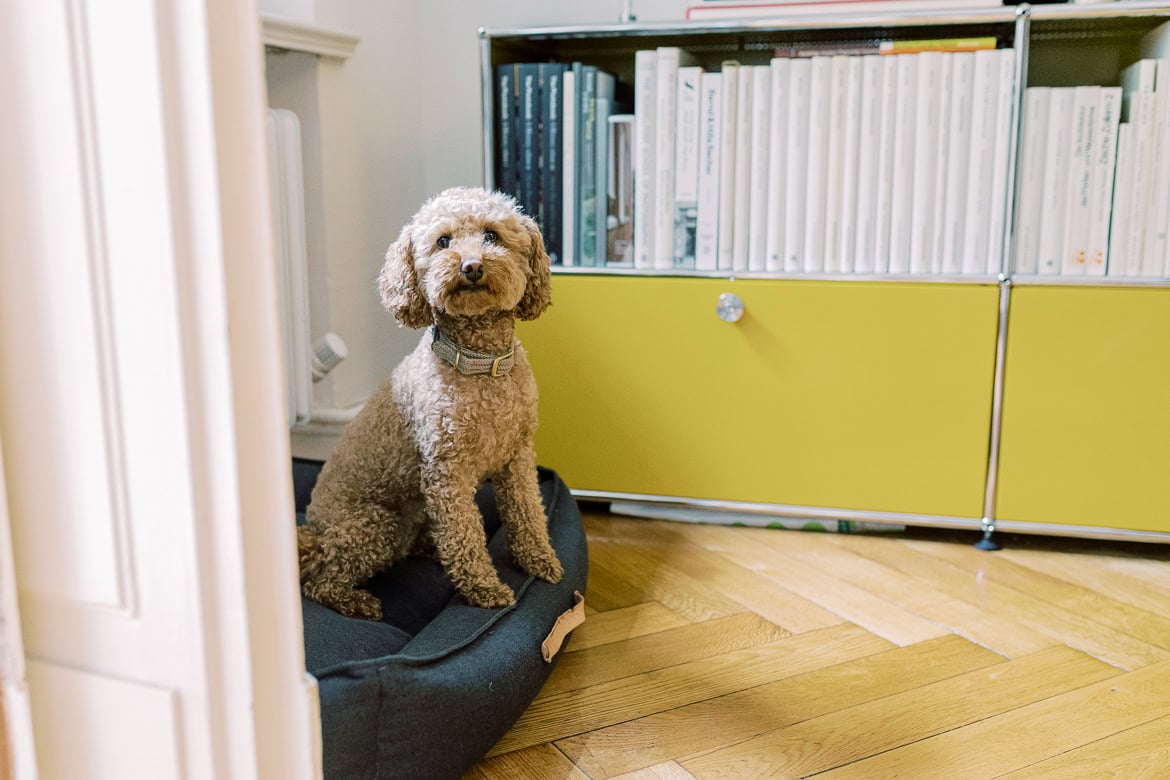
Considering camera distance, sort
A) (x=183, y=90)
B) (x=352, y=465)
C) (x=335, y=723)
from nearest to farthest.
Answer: (x=183, y=90) < (x=335, y=723) < (x=352, y=465)

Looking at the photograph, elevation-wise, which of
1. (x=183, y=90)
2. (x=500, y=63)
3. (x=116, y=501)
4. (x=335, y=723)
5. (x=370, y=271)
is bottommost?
(x=335, y=723)

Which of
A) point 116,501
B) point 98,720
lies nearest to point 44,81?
point 116,501

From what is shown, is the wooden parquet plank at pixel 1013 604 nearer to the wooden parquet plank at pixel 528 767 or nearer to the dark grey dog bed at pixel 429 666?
the dark grey dog bed at pixel 429 666

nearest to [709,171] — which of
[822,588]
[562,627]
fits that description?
[822,588]

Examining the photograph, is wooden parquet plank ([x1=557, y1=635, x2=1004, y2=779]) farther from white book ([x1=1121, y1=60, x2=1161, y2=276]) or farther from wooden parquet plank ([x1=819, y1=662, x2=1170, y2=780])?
white book ([x1=1121, y1=60, x2=1161, y2=276])

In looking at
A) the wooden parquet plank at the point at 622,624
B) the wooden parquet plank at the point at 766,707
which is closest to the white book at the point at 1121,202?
the wooden parquet plank at the point at 766,707

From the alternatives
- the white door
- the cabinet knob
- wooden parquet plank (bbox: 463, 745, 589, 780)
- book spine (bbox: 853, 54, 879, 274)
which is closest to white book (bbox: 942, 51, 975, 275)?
book spine (bbox: 853, 54, 879, 274)

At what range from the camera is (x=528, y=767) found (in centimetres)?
110

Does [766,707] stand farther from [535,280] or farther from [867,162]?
[867,162]

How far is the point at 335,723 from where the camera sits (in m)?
0.93

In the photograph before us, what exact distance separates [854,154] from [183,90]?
1244 mm

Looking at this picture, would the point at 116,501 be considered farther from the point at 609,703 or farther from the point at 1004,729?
the point at 1004,729

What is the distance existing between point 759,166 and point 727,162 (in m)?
0.05

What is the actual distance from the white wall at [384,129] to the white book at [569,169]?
0.27 metres
